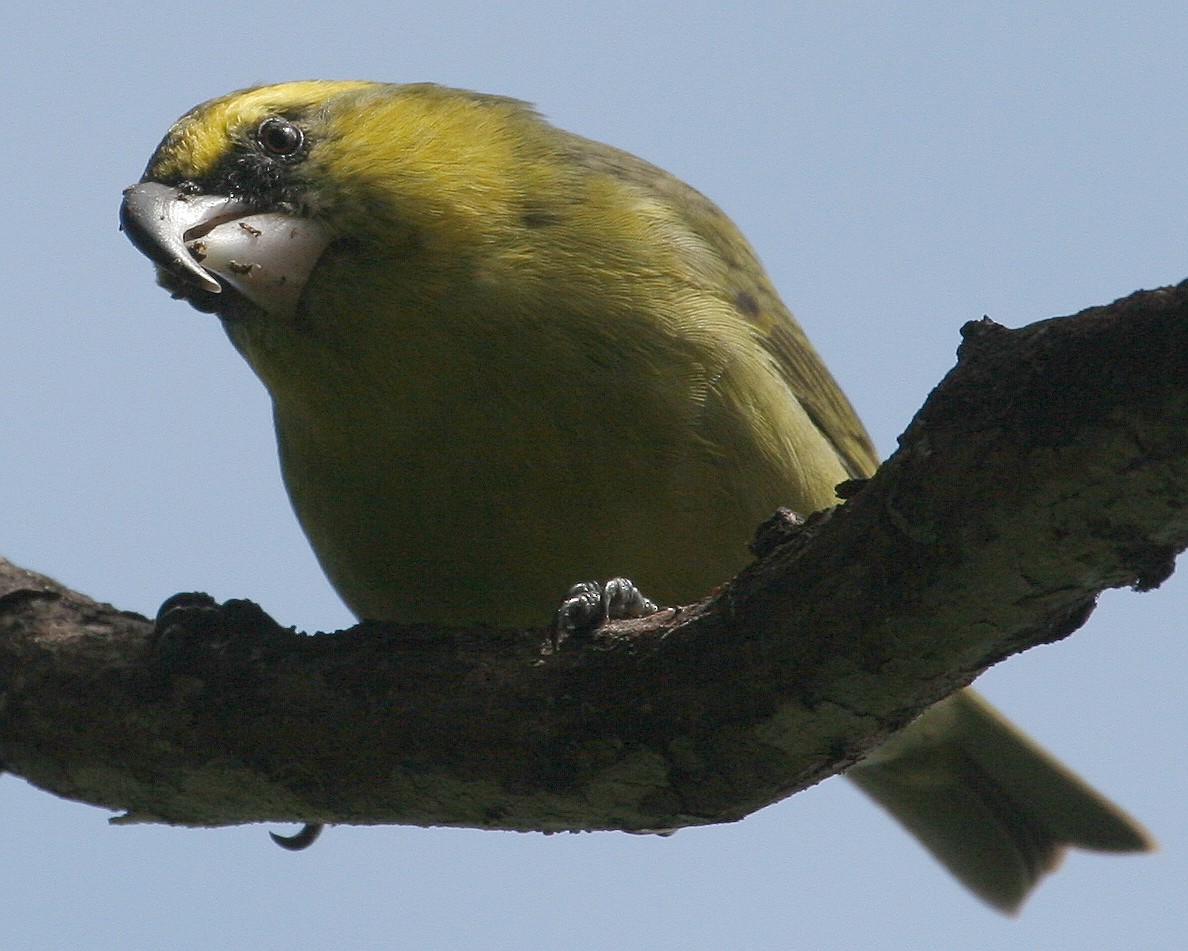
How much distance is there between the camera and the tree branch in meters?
2.52

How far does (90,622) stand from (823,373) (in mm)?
2364

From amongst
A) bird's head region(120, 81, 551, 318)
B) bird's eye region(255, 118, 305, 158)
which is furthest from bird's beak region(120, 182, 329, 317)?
bird's eye region(255, 118, 305, 158)

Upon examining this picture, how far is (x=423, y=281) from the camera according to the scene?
3922mm

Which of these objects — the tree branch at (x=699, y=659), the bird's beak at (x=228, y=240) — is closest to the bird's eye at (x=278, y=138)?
the bird's beak at (x=228, y=240)

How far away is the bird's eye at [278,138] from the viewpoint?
4078mm

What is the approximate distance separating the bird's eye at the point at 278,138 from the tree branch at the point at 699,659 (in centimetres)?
124

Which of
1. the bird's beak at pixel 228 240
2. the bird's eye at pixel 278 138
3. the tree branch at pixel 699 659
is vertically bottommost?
the tree branch at pixel 699 659

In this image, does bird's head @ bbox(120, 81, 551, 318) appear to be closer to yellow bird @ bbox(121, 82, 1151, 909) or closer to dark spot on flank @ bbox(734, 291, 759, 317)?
yellow bird @ bbox(121, 82, 1151, 909)

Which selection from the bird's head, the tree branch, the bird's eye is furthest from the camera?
the bird's eye

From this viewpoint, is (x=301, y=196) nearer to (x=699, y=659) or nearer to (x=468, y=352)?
(x=468, y=352)

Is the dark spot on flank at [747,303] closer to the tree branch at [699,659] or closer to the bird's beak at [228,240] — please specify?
the bird's beak at [228,240]

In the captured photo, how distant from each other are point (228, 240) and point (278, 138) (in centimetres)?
39

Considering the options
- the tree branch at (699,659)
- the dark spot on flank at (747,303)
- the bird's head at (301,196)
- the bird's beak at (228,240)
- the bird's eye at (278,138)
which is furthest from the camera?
the dark spot on flank at (747,303)

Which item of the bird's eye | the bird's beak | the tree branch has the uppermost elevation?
the bird's eye
